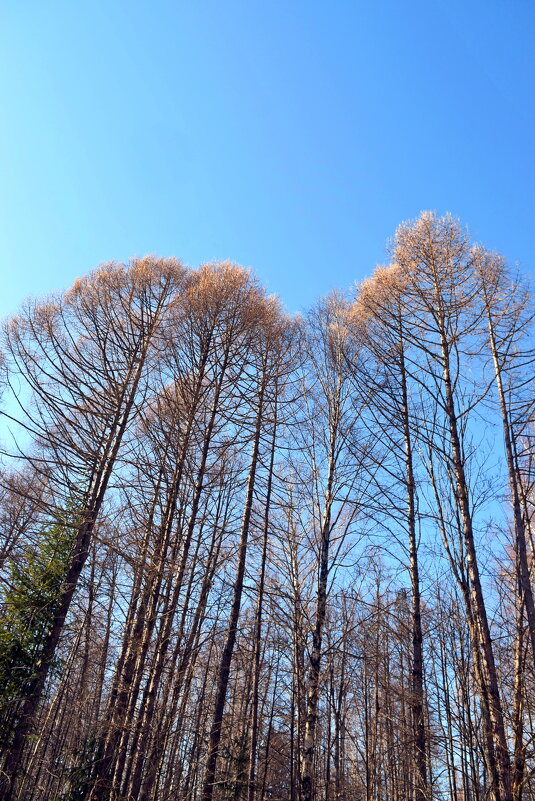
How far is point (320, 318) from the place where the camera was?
10.7 meters

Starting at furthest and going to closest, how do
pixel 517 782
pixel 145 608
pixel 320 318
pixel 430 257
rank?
1. pixel 320 318
2. pixel 145 608
3. pixel 430 257
4. pixel 517 782

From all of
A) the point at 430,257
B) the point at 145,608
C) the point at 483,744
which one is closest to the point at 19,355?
the point at 145,608

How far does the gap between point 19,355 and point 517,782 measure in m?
7.47

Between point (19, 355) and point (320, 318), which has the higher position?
point (320, 318)

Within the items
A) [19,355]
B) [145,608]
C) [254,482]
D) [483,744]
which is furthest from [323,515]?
[19,355]

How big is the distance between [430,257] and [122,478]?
16.9 ft

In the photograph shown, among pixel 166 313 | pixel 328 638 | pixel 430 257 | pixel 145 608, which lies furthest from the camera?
pixel 166 313

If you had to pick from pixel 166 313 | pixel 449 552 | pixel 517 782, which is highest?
pixel 166 313

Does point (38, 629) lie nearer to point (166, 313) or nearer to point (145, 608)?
point (145, 608)

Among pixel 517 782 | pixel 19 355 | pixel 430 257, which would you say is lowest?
pixel 517 782

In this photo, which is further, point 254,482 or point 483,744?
point 254,482

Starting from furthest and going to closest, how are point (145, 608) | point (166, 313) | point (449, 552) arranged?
point (166, 313)
point (145, 608)
point (449, 552)

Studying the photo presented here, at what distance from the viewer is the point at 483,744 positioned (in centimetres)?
439

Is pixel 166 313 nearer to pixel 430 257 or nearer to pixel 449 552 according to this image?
pixel 430 257
